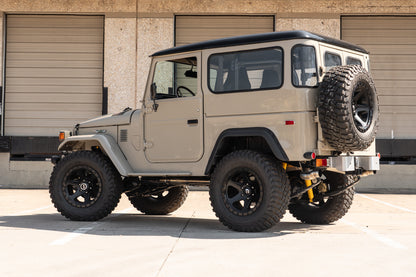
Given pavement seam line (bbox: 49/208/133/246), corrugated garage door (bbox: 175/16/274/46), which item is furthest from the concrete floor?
corrugated garage door (bbox: 175/16/274/46)

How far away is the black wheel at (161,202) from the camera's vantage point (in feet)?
30.0

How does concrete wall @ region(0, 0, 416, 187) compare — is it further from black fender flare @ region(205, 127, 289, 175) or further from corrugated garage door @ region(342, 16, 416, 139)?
black fender flare @ region(205, 127, 289, 175)

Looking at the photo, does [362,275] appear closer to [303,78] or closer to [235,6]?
[303,78]

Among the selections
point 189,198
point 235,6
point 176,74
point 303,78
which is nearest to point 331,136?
point 303,78

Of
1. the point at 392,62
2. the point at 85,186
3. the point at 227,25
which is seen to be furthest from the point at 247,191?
the point at 392,62

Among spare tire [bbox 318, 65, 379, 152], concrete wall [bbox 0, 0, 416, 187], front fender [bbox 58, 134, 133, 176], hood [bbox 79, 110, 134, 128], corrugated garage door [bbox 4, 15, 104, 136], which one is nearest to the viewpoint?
spare tire [bbox 318, 65, 379, 152]

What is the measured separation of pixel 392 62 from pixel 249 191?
10228 millimetres

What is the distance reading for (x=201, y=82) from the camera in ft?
24.1

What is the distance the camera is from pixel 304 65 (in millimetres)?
6707

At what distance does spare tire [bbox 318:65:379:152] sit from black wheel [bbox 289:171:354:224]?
3.09ft

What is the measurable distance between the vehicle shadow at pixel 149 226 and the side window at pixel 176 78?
5.78 ft

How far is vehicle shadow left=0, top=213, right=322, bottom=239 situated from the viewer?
260 inches

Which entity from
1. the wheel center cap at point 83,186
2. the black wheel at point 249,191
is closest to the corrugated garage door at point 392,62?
the black wheel at point 249,191

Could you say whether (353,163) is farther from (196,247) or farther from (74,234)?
(74,234)
